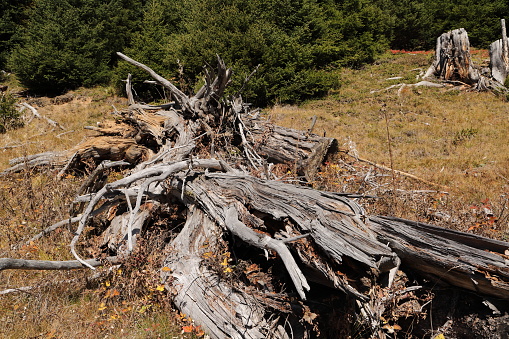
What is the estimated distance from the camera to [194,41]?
16547mm

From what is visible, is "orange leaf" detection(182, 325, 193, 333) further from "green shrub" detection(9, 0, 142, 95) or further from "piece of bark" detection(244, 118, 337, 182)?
"green shrub" detection(9, 0, 142, 95)

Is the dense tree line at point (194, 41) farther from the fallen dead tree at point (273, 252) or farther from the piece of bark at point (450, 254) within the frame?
the piece of bark at point (450, 254)

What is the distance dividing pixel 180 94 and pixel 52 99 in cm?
1429

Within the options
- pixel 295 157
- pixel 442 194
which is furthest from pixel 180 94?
pixel 442 194

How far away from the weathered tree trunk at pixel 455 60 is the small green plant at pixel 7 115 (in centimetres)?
1952

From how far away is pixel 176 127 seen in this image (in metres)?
7.04

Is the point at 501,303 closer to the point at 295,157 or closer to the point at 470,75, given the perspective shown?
the point at 295,157

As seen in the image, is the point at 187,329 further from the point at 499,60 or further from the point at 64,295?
the point at 499,60

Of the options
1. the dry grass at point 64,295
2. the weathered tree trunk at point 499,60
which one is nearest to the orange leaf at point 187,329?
the dry grass at point 64,295

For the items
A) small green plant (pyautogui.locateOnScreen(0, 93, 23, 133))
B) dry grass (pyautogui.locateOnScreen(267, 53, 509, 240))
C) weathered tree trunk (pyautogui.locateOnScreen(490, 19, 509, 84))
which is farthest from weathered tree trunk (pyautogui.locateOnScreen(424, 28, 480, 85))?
small green plant (pyautogui.locateOnScreen(0, 93, 23, 133))

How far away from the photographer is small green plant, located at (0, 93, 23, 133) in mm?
11421

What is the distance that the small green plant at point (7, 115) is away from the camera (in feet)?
37.5

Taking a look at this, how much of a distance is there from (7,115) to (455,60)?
20.8 meters

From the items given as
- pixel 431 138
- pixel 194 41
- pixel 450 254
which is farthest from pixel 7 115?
pixel 431 138
